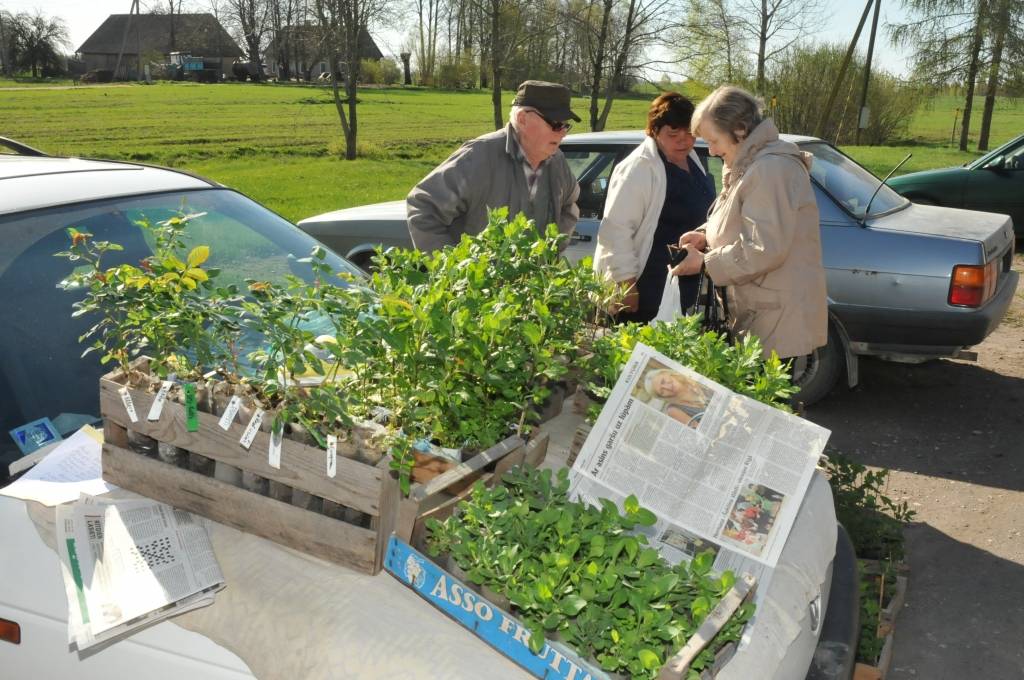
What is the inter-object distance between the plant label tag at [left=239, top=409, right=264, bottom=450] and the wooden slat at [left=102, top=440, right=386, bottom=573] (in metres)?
0.13

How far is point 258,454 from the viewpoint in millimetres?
2074

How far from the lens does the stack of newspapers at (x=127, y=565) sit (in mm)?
1891

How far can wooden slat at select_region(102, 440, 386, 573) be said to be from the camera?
6.51 ft

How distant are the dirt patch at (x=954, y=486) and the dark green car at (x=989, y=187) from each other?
16.4ft

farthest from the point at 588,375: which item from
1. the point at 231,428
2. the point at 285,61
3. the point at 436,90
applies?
the point at 285,61

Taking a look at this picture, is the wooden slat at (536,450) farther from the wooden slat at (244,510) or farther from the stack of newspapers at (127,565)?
the stack of newspapers at (127,565)

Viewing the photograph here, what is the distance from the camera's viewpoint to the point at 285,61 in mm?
70125

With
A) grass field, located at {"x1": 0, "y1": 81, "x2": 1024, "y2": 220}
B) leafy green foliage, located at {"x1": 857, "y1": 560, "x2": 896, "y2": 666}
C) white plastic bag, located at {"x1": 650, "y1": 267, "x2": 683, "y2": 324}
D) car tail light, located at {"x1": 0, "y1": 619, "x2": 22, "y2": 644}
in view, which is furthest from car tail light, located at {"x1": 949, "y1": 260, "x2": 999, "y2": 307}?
grass field, located at {"x1": 0, "y1": 81, "x2": 1024, "y2": 220}

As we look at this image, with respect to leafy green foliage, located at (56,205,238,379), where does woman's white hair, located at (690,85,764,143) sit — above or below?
above

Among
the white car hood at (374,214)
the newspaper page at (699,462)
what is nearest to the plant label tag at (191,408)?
the newspaper page at (699,462)

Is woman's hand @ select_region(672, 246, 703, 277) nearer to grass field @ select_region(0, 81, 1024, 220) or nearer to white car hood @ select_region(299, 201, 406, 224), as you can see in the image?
white car hood @ select_region(299, 201, 406, 224)

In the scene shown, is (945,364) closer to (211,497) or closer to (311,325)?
(311,325)

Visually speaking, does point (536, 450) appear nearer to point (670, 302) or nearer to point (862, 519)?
point (670, 302)

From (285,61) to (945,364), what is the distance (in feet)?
229
